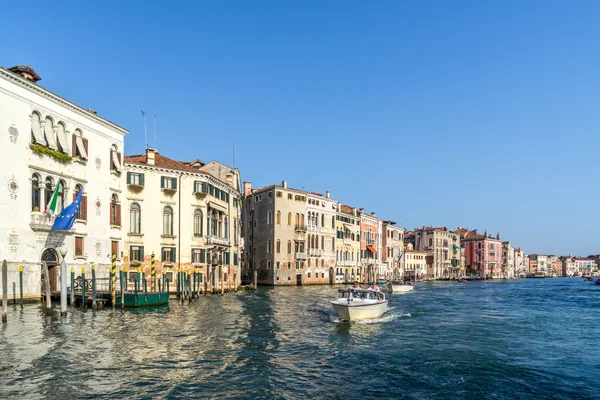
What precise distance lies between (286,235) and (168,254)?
65.0 ft

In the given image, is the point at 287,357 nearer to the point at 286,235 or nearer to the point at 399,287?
the point at 399,287

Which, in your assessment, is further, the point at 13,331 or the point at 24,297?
the point at 24,297

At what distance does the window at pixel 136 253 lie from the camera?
106ft

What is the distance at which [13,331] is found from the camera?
643 inches

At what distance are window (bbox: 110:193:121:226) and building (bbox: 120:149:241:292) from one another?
56 centimetres

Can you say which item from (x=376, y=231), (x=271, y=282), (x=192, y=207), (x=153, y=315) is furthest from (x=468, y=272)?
(x=153, y=315)

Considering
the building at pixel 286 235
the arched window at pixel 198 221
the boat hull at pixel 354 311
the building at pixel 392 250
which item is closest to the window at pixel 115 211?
the arched window at pixel 198 221

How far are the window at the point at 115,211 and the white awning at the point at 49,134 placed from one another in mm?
5927

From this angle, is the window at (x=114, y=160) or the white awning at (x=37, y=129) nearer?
the white awning at (x=37, y=129)

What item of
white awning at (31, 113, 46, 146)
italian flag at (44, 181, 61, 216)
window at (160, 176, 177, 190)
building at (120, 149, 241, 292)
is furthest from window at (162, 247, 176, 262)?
white awning at (31, 113, 46, 146)

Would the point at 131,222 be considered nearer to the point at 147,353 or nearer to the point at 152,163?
the point at 152,163

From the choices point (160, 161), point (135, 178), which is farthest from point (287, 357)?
point (160, 161)

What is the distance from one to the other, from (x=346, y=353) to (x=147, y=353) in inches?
222

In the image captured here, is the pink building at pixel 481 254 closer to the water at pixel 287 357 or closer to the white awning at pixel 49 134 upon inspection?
the water at pixel 287 357
